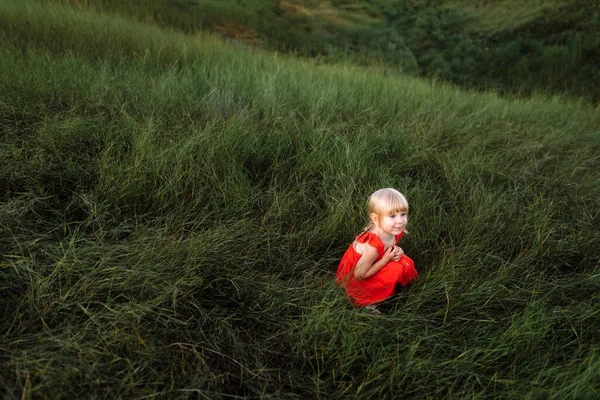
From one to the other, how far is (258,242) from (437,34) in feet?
24.2

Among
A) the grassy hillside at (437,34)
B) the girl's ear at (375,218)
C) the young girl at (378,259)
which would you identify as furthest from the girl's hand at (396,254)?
the grassy hillside at (437,34)

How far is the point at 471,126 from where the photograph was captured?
361 centimetres

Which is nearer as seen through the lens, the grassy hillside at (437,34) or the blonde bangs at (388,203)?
the blonde bangs at (388,203)

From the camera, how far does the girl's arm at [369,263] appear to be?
177cm

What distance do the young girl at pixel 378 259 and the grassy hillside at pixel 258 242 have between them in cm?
9

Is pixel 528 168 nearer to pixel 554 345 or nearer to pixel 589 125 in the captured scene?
pixel 554 345

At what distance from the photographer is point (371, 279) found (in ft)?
6.06

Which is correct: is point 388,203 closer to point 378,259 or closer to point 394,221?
point 394,221

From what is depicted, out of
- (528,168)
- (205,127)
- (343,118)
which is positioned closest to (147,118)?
(205,127)

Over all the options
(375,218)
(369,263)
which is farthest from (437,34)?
(369,263)

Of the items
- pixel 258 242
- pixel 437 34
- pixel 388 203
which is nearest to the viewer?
pixel 388 203

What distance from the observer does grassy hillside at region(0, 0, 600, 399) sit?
4.58 feet

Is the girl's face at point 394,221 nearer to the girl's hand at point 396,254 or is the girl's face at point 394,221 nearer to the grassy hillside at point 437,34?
the girl's hand at point 396,254

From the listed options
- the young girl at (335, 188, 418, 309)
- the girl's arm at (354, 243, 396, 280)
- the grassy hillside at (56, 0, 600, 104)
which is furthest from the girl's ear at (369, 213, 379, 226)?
the grassy hillside at (56, 0, 600, 104)
